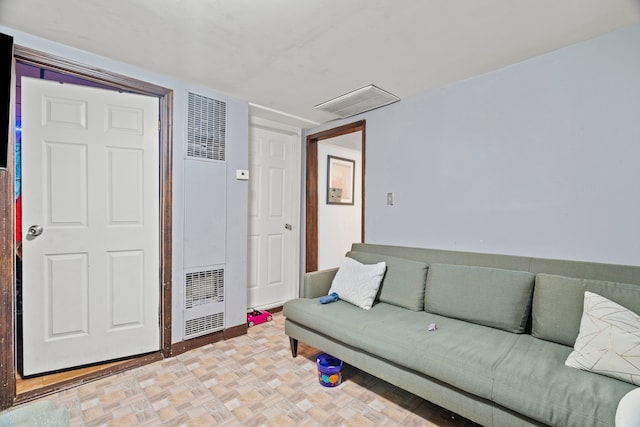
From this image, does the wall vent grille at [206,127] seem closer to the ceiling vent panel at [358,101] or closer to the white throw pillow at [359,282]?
the ceiling vent panel at [358,101]

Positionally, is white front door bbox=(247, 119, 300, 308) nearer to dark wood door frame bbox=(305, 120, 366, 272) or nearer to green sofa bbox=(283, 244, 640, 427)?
dark wood door frame bbox=(305, 120, 366, 272)

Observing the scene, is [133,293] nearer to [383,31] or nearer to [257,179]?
[257,179]

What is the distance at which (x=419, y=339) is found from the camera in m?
1.69

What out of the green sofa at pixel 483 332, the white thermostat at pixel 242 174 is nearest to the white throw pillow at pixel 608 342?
the green sofa at pixel 483 332

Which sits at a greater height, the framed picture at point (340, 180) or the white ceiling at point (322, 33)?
the white ceiling at point (322, 33)

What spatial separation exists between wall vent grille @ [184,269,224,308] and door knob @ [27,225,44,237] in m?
1.01

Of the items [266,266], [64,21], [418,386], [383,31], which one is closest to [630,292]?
[418,386]

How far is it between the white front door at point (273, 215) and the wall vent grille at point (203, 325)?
0.63 meters

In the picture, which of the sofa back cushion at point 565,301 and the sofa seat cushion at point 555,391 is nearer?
the sofa seat cushion at point 555,391

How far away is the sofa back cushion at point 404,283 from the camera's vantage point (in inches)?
87.0

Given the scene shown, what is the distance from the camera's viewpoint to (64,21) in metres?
1.68

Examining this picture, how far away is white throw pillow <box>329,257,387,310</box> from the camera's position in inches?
89.3

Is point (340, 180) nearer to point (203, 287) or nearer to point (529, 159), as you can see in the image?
point (203, 287)

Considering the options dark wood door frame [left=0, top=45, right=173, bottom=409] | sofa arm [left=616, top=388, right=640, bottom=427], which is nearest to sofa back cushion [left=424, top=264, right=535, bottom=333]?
sofa arm [left=616, top=388, right=640, bottom=427]
